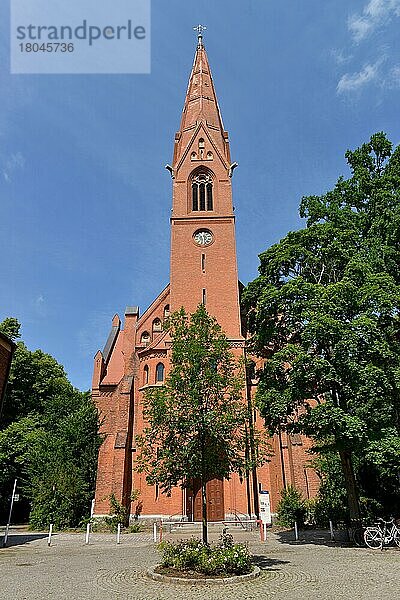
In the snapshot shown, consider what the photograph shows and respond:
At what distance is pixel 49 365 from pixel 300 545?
2988 cm

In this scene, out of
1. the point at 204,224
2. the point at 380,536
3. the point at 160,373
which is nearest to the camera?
the point at 380,536

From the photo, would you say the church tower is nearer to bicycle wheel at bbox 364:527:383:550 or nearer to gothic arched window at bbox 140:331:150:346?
gothic arched window at bbox 140:331:150:346

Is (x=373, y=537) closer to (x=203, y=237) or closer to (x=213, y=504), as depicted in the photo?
(x=213, y=504)

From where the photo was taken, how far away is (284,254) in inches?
776

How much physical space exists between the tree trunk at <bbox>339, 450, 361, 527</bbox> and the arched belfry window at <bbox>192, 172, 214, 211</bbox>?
22368 millimetres

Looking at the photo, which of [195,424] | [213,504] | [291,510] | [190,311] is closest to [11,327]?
[190,311]

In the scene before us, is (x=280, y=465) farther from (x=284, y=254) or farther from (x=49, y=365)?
(x=49, y=365)

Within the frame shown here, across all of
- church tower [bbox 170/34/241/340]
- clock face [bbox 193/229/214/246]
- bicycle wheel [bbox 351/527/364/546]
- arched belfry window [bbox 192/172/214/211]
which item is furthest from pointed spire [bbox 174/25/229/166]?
bicycle wheel [bbox 351/527/364/546]

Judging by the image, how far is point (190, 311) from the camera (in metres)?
31.0

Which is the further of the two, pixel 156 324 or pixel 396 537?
pixel 156 324

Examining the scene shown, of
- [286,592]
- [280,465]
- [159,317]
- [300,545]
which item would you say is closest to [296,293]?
[300,545]

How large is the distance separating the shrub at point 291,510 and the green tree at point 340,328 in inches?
225

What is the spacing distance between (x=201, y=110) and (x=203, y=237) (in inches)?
530

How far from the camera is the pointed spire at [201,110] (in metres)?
37.9
